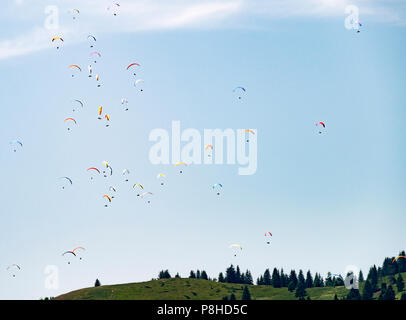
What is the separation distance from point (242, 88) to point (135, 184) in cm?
2485
